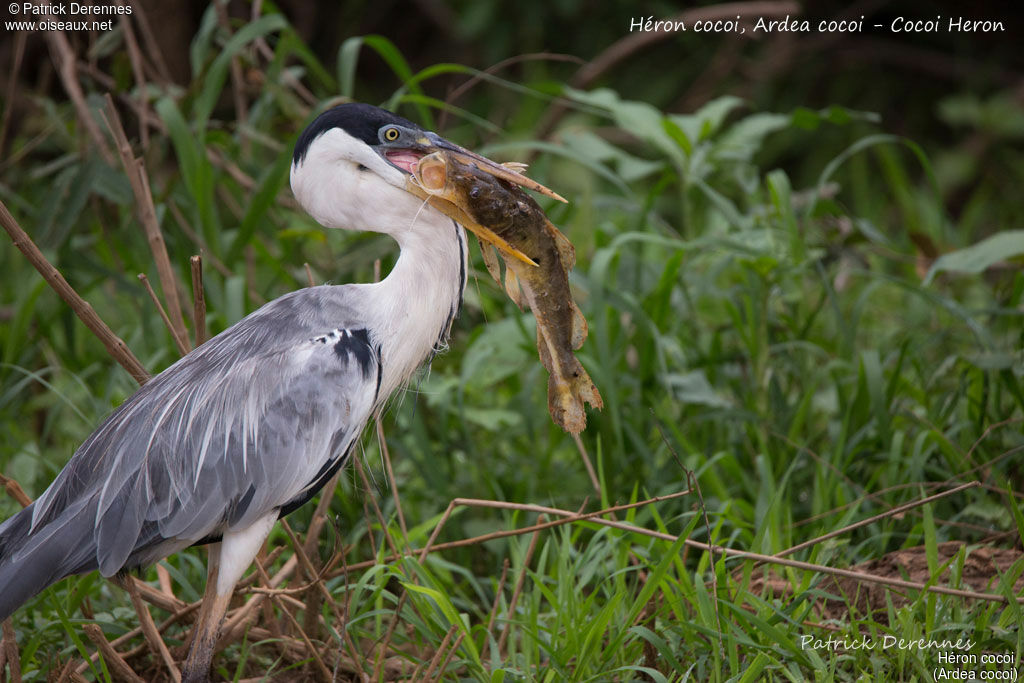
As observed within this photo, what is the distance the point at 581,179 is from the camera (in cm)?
644

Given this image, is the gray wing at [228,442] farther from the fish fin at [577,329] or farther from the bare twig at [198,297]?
the fish fin at [577,329]

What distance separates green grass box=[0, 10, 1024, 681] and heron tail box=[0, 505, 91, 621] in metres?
0.26

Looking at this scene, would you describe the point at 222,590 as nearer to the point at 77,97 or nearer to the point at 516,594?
the point at 516,594

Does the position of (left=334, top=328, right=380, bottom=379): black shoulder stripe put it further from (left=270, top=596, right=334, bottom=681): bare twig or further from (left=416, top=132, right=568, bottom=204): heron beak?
(left=270, top=596, right=334, bottom=681): bare twig

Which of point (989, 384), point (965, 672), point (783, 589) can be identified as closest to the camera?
point (965, 672)

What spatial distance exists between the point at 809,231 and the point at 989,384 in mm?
908

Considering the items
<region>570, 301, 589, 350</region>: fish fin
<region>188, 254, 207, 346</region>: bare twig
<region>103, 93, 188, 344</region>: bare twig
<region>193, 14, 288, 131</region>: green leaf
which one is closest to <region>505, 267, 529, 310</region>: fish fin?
<region>570, 301, 589, 350</region>: fish fin

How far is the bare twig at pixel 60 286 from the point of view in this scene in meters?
2.50

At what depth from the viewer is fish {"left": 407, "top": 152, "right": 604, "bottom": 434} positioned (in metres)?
2.60

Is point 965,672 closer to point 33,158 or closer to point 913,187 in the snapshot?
point 913,187

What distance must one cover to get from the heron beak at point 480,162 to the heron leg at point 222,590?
3.36 ft

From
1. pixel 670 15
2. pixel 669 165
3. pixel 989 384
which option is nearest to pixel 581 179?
pixel 670 15

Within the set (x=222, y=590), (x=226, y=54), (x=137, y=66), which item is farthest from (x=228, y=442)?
(x=137, y=66)

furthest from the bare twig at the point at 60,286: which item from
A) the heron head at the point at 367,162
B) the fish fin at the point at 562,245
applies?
the fish fin at the point at 562,245
